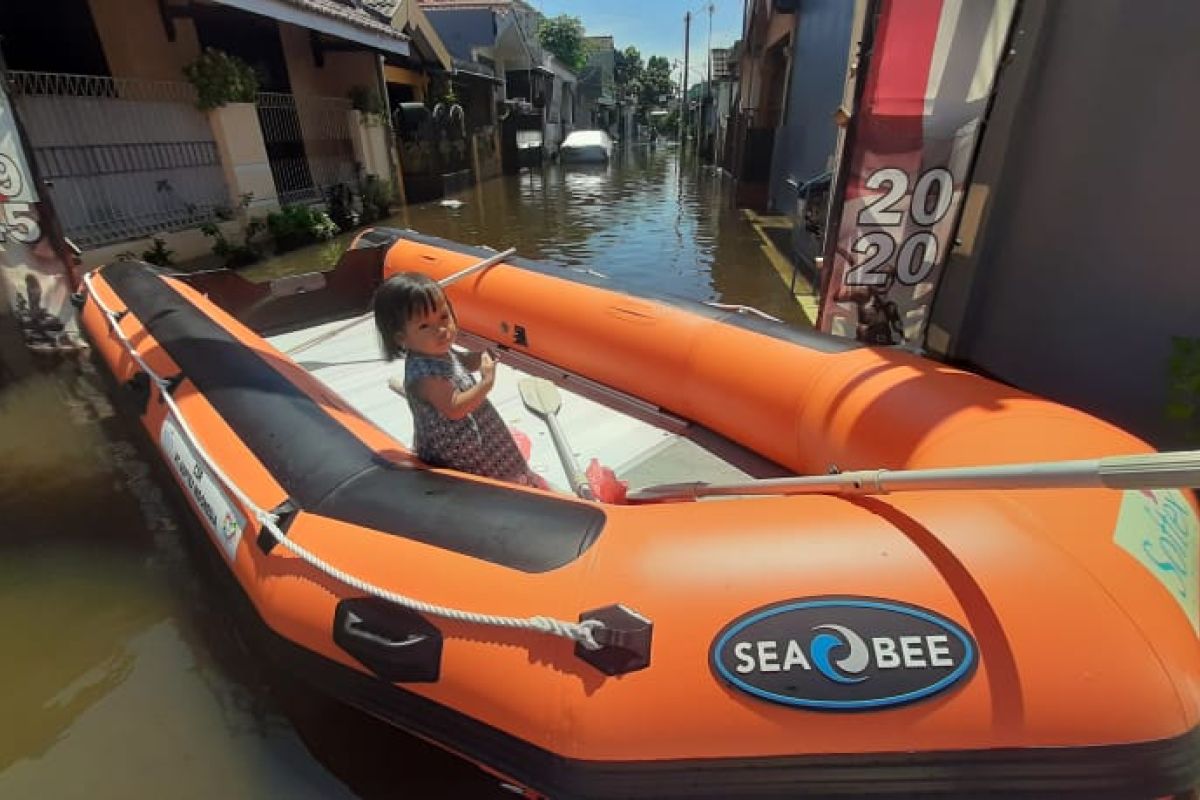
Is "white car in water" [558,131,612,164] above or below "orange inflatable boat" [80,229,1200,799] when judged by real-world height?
below

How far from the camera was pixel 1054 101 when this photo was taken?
11.1 ft

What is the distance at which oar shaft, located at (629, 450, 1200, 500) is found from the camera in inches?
37.1

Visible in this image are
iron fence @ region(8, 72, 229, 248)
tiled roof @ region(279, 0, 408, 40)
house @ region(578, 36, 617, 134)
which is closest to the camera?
iron fence @ region(8, 72, 229, 248)

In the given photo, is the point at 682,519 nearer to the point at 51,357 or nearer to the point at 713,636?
the point at 713,636

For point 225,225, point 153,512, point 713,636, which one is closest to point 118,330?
point 153,512

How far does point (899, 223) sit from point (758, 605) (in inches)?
110

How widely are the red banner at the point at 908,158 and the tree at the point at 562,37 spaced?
164ft

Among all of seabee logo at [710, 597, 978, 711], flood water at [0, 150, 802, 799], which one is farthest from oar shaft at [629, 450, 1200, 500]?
flood water at [0, 150, 802, 799]

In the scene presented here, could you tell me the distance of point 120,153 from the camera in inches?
273

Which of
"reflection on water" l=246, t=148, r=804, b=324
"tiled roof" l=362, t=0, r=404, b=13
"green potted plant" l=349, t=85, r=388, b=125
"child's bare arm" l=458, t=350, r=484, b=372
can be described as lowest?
"reflection on water" l=246, t=148, r=804, b=324

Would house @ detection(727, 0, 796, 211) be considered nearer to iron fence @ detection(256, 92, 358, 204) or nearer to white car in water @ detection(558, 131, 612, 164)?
iron fence @ detection(256, 92, 358, 204)

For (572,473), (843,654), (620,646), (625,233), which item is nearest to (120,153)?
(625,233)

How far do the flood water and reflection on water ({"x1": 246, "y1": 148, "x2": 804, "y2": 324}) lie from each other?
8.29 feet

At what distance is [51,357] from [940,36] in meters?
6.27
